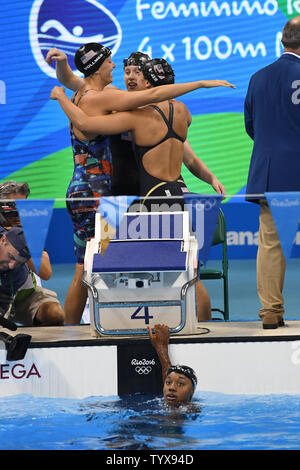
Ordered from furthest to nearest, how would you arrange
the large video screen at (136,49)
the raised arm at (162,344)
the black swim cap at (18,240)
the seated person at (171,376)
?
the large video screen at (136,49), the black swim cap at (18,240), the raised arm at (162,344), the seated person at (171,376)

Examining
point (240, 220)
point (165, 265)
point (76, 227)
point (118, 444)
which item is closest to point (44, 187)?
point (240, 220)

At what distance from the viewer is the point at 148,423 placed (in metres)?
3.93

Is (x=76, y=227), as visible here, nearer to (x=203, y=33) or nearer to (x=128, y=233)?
(x=128, y=233)

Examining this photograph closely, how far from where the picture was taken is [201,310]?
4992 millimetres

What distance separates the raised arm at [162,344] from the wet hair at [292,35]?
1.69 m

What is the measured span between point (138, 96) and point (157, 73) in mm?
295

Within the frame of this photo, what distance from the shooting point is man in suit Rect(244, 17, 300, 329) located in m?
4.43

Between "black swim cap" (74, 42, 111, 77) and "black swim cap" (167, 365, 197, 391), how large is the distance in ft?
6.21

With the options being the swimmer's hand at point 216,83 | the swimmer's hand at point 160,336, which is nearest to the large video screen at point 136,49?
the swimmer's hand at point 216,83

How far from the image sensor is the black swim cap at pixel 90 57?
4844 mm

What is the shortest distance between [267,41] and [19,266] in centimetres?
651

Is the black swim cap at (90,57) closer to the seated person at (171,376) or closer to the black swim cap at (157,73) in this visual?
the black swim cap at (157,73)

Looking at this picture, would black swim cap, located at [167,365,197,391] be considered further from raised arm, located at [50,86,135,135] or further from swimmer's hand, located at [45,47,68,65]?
swimmer's hand, located at [45,47,68,65]

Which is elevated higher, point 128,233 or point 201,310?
point 128,233
